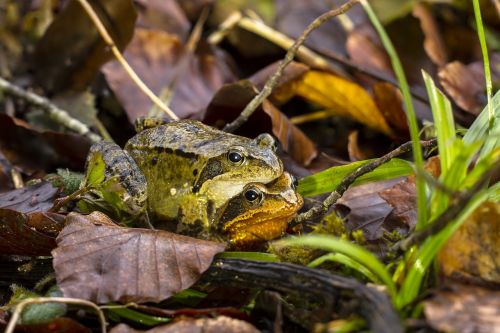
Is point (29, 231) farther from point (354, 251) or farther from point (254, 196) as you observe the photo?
point (354, 251)

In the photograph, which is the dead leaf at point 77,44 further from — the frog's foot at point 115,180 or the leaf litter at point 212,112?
the frog's foot at point 115,180

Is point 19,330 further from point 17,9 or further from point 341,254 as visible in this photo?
point 17,9

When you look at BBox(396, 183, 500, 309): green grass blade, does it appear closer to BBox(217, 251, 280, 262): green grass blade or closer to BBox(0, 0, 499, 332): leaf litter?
BBox(0, 0, 499, 332): leaf litter

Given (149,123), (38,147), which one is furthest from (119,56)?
(149,123)

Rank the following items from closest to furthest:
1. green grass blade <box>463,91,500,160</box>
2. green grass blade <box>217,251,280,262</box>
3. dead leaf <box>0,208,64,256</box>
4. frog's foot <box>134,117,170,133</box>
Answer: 1. green grass blade <box>463,91,500,160</box>
2. green grass blade <box>217,251,280,262</box>
3. dead leaf <box>0,208,64,256</box>
4. frog's foot <box>134,117,170,133</box>

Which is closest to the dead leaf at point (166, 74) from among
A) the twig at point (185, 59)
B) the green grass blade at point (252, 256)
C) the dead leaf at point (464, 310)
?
the twig at point (185, 59)

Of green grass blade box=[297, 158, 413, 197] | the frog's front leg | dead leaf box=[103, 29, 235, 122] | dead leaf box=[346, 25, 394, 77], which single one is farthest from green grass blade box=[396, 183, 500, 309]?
dead leaf box=[346, 25, 394, 77]

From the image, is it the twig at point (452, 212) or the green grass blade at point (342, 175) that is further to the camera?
the green grass blade at point (342, 175)
